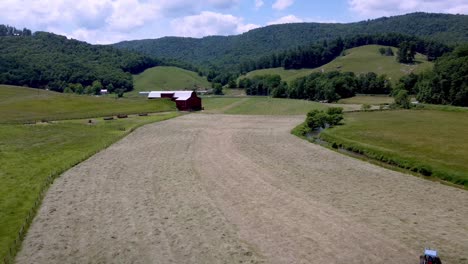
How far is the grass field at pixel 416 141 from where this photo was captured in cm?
3730

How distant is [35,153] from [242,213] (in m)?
29.0

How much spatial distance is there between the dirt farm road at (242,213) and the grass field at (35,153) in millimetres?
1387

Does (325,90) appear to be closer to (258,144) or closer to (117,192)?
(258,144)

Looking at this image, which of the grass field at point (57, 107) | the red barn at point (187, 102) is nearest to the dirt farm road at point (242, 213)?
the grass field at point (57, 107)

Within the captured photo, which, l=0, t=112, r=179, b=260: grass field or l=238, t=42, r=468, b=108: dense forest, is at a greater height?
l=238, t=42, r=468, b=108: dense forest

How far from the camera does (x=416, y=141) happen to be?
160ft

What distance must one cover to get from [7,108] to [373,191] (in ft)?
268

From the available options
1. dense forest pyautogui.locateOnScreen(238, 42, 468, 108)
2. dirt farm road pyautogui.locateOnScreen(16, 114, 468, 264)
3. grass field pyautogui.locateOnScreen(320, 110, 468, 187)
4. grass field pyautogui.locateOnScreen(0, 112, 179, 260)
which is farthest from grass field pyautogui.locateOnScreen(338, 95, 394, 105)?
dirt farm road pyautogui.locateOnScreen(16, 114, 468, 264)

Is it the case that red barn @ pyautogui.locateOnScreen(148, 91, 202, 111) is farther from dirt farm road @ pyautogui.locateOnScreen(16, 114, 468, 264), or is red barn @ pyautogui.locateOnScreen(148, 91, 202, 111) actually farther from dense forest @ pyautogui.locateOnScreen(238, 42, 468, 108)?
dirt farm road @ pyautogui.locateOnScreen(16, 114, 468, 264)

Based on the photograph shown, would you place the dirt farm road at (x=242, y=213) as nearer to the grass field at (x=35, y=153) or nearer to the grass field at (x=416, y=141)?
the grass field at (x=35, y=153)

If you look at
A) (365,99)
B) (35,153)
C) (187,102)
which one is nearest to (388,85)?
(365,99)

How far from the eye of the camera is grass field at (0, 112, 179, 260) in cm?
2642

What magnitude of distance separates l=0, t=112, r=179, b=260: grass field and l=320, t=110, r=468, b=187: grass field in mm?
30826

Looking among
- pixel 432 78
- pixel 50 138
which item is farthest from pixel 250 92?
pixel 50 138
